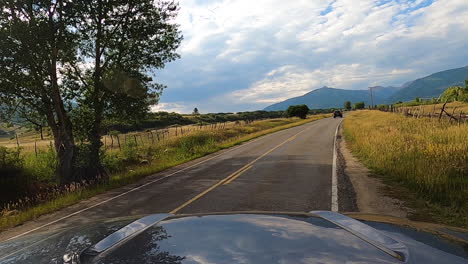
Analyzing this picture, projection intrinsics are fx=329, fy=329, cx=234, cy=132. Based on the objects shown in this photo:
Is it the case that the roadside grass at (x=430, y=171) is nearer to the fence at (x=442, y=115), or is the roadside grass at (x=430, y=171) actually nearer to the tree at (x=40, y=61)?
the fence at (x=442, y=115)

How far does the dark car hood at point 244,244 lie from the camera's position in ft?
5.28

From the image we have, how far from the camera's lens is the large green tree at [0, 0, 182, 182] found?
1173 cm

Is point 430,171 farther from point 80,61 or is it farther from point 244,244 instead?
point 80,61

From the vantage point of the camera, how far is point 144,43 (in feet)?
51.6

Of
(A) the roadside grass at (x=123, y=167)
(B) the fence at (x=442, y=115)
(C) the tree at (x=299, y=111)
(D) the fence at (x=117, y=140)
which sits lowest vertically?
(A) the roadside grass at (x=123, y=167)

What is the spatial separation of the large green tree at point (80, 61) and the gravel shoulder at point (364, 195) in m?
9.97

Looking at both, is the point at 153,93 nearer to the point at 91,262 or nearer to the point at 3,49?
the point at 3,49

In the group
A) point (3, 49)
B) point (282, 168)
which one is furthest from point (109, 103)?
point (282, 168)

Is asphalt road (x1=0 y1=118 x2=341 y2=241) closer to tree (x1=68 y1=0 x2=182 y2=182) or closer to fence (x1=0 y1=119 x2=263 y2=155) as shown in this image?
tree (x1=68 y1=0 x2=182 y2=182)

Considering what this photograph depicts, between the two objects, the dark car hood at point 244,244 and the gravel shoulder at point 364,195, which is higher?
the dark car hood at point 244,244

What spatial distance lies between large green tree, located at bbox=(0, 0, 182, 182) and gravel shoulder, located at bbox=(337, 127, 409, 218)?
9.97 meters

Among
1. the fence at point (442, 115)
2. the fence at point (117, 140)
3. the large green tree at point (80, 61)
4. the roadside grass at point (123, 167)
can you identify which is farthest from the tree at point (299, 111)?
the large green tree at point (80, 61)

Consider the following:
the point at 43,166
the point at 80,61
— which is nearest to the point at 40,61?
the point at 80,61

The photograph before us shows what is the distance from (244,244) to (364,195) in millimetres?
7064
